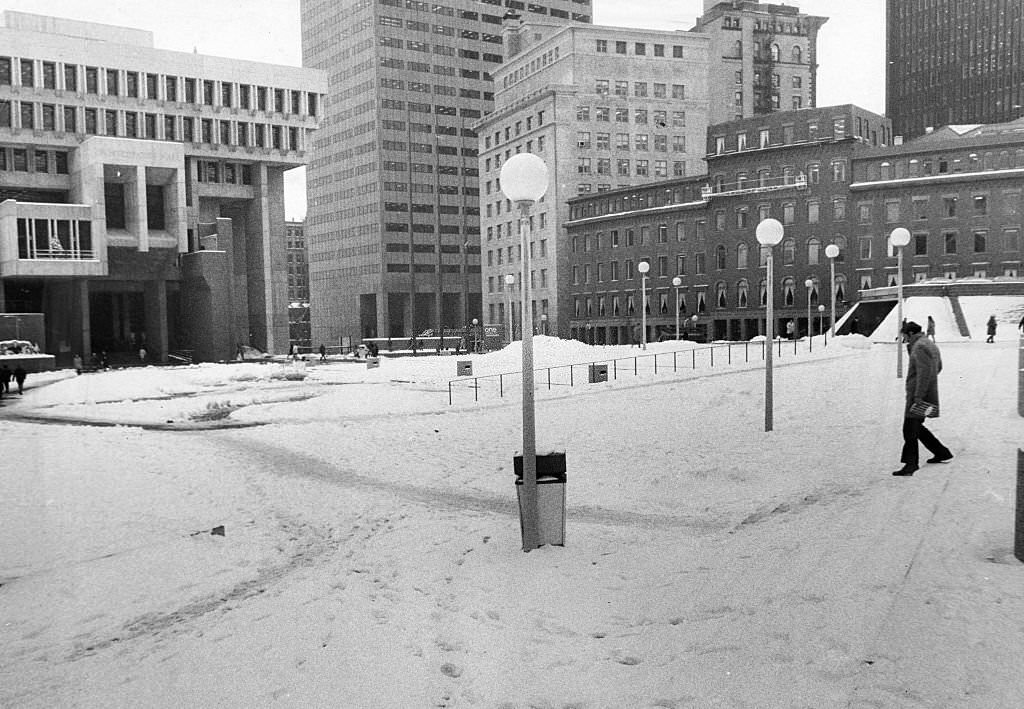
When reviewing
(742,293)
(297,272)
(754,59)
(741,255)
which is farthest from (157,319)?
(297,272)

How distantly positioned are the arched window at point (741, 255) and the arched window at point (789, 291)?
4.34 metres

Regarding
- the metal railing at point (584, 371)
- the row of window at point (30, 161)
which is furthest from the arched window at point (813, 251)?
the row of window at point (30, 161)

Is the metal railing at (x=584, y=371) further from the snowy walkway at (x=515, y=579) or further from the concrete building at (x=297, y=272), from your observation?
the concrete building at (x=297, y=272)

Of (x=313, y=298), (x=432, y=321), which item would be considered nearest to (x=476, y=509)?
(x=432, y=321)

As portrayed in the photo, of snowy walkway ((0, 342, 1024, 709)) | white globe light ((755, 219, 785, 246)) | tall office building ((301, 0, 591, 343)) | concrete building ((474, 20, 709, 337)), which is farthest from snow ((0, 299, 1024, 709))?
tall office building ((301, 0, 591, 343))

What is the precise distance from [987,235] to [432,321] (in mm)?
73081

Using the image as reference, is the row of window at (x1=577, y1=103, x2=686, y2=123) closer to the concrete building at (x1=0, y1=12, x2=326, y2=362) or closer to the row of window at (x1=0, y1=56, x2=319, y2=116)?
the row of window at (x1=0, y1=56, x2=319, y2=116)

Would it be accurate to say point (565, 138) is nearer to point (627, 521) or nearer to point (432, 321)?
point (432, 321)

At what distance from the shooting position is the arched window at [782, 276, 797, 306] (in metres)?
70.6

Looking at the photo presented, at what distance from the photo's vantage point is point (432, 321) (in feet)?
385

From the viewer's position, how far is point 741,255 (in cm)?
7419

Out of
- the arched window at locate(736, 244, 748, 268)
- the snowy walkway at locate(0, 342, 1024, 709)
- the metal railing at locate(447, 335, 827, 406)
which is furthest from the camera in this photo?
the arched window at locate(736, 244, 748, 268)

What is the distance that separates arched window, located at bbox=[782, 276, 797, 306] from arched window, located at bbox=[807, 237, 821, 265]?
2.20 metres

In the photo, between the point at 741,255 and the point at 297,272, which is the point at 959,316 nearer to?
the point at 741,255
